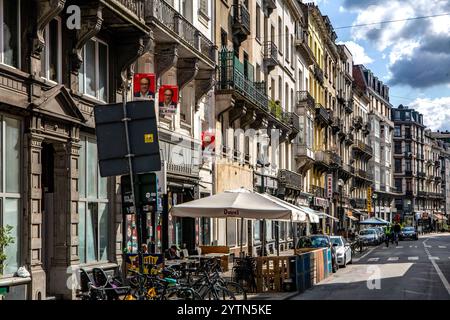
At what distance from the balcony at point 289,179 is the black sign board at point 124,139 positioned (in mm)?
33755

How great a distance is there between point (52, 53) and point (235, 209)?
5.81 m

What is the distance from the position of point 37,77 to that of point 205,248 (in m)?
12.5

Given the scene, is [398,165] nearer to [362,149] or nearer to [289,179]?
[362,149]

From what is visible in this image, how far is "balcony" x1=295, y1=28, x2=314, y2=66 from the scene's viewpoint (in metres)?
50.7

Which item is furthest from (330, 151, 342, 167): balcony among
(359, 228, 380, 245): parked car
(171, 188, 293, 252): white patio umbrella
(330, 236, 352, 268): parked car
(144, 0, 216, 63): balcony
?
(171, 188, 293, 252): white patio umbrella

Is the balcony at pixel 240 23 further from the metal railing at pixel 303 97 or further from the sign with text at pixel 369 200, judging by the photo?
the sign with text at pixel 369 200

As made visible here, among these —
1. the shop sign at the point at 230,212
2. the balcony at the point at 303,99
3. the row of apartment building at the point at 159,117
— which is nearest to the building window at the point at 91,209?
the row of apartment building at the point at 159,117

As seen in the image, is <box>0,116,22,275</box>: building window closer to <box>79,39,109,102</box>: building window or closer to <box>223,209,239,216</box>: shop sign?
<box>79,39,109,102</box>: building window

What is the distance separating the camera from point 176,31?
2395cm

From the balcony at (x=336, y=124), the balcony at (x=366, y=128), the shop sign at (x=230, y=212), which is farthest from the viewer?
the balcony at (x=366, y=128)

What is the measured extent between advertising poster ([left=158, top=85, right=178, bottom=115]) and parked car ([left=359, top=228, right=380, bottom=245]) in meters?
36.3

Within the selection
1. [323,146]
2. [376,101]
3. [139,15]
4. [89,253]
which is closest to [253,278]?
[89,253]

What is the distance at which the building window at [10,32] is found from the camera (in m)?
15.1

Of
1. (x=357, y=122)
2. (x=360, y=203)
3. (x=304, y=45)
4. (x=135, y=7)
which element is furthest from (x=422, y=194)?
(x=135, y=7)
